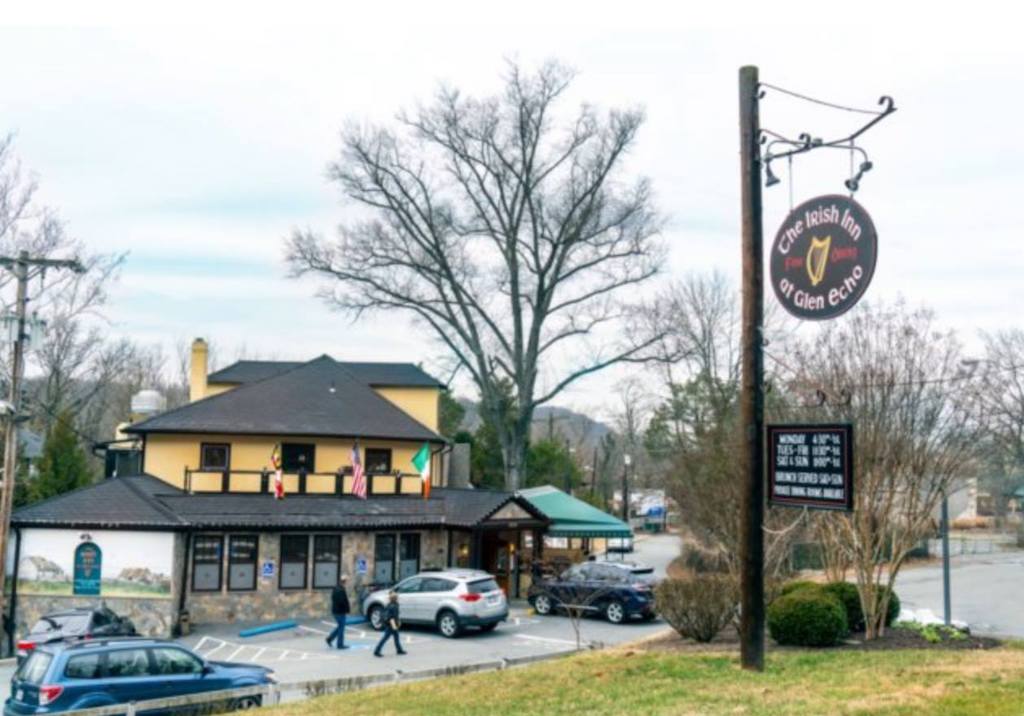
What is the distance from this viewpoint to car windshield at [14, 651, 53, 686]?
1372cm

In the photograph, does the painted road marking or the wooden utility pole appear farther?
the painted road marking

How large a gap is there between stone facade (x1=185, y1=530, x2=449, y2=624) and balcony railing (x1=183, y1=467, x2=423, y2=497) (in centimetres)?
255

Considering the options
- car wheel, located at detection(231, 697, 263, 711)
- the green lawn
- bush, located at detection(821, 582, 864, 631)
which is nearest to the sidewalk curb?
car wheel, located at detection(231, 697, 263, 711)

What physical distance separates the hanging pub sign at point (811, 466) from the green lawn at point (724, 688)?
209 cm

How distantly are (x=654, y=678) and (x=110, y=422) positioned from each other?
73315 mm

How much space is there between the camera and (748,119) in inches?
446

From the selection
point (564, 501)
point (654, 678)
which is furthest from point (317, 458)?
point (654, 678)

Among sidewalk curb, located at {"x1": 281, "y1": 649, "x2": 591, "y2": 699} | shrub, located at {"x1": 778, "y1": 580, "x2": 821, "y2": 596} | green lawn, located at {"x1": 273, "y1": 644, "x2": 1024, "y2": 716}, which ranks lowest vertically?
sidewalk curb, located at {"x1": 281, "y1": 649, "x2": 591, "y2": 699}

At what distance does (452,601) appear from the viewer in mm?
23578

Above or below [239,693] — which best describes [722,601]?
above

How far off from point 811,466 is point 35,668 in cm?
1142

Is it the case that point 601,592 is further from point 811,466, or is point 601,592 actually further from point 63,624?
point 811,466

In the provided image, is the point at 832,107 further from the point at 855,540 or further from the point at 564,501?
the point at 564,501

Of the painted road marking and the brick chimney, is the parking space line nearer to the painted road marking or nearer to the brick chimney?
the painted road marking
